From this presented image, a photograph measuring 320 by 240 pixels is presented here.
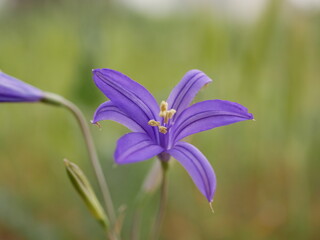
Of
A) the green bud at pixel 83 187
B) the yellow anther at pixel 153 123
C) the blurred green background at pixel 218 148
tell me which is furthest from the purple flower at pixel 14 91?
the blurred green background at pixel 218 148

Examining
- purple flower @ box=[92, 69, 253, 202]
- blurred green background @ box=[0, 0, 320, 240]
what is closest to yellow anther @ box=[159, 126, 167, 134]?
purple flower @ box=[92, 69, 253, 202]

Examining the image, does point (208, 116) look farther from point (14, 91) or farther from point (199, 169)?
point (14, 91)

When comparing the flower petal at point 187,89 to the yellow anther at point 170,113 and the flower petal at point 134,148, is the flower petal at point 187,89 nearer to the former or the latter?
the yellow anther at point 170,113

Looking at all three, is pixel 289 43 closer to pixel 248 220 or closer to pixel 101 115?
pixel 248 220

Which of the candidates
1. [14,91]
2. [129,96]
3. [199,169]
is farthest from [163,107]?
[14,91]

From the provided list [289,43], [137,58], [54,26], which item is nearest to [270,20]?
[289,43]

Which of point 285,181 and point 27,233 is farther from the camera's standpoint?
point 285,181
